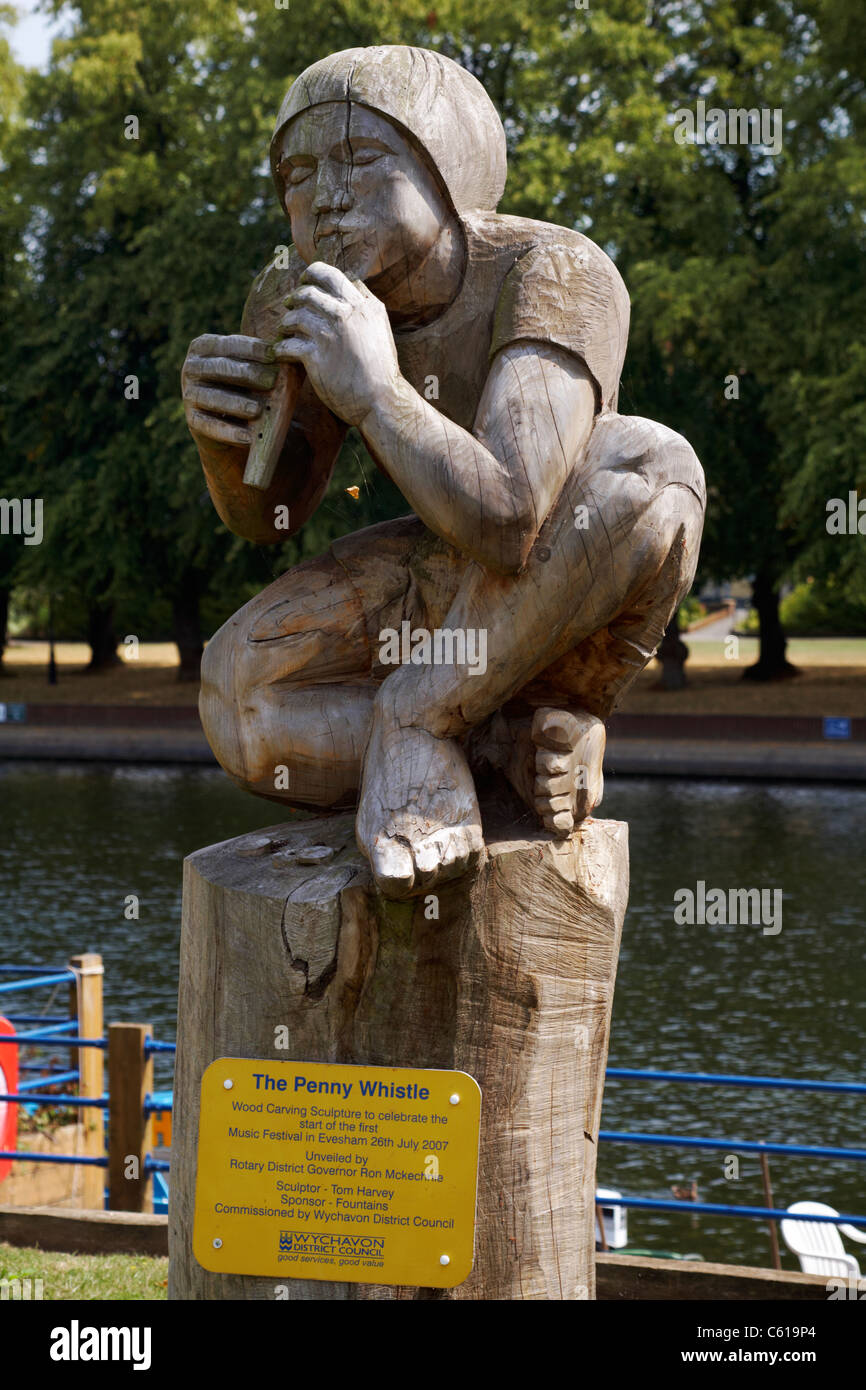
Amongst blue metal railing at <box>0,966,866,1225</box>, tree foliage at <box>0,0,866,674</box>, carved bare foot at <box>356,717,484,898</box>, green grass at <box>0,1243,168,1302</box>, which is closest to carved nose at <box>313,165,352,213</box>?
carved bare foot at <box>356,717,484,898</box>

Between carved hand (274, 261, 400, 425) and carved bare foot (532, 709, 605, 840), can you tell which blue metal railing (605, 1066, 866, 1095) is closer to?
carved bare foot (532, 709, 605, 840)

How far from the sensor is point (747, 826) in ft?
61.9

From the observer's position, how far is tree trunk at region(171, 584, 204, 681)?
32.4 meters

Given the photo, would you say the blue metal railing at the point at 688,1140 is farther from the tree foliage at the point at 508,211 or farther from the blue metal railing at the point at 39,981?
the tree foliage at the point at 508,211

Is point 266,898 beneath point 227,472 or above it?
beneath

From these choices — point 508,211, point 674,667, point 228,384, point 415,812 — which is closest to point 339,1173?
point 415,812

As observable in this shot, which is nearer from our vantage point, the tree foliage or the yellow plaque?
the yellow plaque

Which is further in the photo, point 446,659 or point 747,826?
point 747,826

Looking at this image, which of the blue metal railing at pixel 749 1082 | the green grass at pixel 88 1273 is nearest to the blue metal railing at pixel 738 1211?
the blue metal railing at pixel 749 1082

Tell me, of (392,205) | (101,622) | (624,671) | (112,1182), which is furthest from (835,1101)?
(101,622)

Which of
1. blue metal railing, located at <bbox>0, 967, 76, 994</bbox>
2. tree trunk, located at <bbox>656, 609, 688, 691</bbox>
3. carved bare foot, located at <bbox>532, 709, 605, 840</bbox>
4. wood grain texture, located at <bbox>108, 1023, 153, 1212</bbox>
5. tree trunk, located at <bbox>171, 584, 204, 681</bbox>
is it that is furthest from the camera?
tree trunk, located at <bbox>171, 584, 204, 681</bbox>
